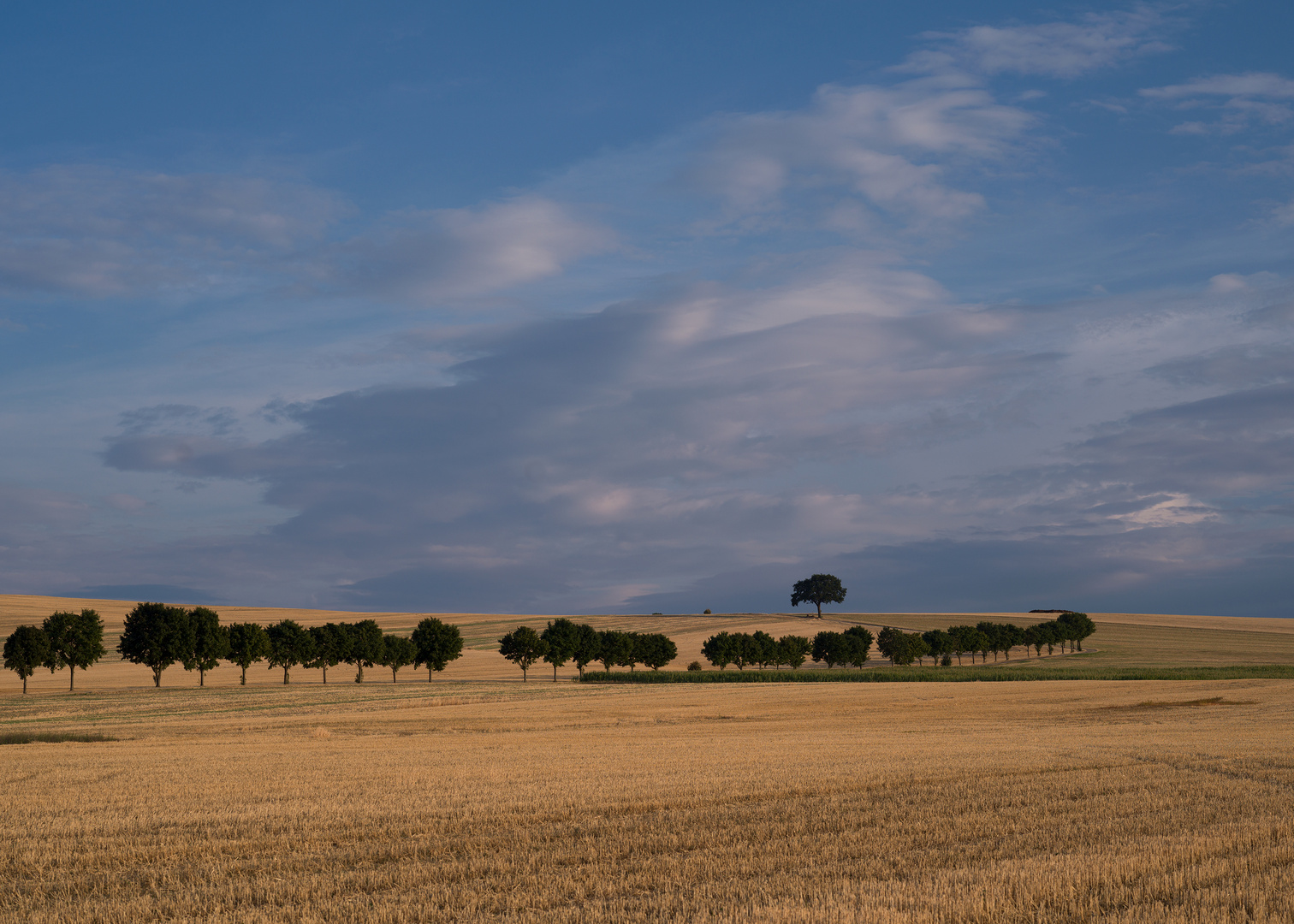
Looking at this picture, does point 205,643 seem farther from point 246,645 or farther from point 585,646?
point 585,646

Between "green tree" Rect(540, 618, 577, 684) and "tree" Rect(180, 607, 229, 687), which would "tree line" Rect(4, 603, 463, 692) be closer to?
"tree" Rect(180, 607, 229, 687)

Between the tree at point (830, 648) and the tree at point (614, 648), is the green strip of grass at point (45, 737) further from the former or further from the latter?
the tree at point (830, 648)

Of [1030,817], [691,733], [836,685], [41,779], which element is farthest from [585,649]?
[1030,817]

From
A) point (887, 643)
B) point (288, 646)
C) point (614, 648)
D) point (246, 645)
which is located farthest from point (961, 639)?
point (246, 645)

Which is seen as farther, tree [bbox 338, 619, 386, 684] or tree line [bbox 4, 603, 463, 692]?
tree [bbox 338, 619, 386, 684]

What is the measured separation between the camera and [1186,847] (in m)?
12.8

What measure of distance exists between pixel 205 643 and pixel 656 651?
54.1 m

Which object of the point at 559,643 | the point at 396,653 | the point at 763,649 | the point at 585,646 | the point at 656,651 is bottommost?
the point at 763,649

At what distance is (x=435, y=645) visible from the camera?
108938 mm

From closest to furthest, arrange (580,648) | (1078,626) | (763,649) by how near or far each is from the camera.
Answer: (580,648), (763,649), (1078,626)

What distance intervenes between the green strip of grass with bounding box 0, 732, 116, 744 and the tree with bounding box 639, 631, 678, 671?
8786 cm

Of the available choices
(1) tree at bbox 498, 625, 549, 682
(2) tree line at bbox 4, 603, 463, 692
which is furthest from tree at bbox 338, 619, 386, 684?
(1) tree at bbox 498, 625, 549, 682

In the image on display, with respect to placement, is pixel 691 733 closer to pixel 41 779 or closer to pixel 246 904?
pixel 41 779

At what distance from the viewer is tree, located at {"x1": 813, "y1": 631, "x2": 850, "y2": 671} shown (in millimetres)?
134375
